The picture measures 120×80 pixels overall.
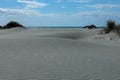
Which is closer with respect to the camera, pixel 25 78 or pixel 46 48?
pixel 25 78

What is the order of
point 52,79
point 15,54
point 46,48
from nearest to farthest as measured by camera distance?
1. point 52,79
2. point 15,54
3. point 46,48

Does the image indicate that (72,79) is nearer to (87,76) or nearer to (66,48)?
(87,76)

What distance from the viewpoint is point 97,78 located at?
5578mm

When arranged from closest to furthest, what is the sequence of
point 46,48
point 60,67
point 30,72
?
point 30,72 → point 60,67 → point 46,48

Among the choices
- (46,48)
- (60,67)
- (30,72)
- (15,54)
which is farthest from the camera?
(46,48)

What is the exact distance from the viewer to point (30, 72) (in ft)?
19.8

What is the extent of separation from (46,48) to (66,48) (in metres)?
0.85

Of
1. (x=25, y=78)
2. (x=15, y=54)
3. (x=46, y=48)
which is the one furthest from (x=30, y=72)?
(x=46, y=48)

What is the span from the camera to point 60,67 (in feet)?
22.0

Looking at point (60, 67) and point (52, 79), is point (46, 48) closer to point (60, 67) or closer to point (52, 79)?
point (60, 67)

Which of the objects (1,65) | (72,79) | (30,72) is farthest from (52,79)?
(1,65)

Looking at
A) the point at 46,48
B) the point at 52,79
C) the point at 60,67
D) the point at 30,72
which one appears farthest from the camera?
the point at 46,48

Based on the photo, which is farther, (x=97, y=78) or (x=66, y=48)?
(x=66, y=48)

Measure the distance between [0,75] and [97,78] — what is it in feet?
6.57
